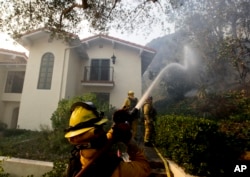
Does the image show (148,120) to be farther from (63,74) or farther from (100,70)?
(100,70)

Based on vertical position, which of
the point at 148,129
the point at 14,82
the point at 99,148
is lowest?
the point at 99,148

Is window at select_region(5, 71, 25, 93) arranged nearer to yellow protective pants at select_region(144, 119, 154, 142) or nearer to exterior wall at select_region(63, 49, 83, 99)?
exterior wall at select_region(63, 49, 83, 99)

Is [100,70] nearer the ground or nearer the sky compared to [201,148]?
nearer the sky

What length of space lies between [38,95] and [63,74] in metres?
2.37

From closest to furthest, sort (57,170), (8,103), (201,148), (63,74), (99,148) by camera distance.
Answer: (99,148) → (201,148) → (57,170) → (63,74) → (8,103)

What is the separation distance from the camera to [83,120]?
1796 mm

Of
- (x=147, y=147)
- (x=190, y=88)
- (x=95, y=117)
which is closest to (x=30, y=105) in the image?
(x=147, y=147)

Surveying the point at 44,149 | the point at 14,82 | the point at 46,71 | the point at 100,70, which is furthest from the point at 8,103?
the point at 44,149

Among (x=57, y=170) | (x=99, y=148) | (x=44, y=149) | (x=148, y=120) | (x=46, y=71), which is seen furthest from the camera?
(x=46, y=71)

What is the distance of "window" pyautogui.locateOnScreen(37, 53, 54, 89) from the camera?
15828 mm

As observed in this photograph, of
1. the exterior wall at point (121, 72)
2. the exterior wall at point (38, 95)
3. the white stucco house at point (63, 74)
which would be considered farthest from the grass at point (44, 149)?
the exterior wall at point (121, 72)

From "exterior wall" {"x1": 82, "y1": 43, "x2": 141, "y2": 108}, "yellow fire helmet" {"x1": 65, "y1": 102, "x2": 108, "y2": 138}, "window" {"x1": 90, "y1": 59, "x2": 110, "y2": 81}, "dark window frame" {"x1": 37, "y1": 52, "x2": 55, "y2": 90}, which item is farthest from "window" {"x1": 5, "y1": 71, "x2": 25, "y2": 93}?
"yellow fire helmet" {"x1": 65, "y1": 102, "x2": 108, "y2": 138}

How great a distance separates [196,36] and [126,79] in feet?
31.8

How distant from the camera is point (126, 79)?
1705 centimetres
